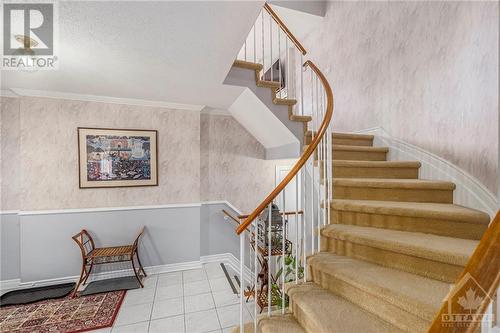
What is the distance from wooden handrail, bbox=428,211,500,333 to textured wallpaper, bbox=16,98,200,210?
366 centimetres

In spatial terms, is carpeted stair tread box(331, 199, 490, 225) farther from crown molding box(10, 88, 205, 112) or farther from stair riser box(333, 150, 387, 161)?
crown molding box(10, 88, 205, 112)

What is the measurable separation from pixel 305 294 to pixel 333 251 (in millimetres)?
464

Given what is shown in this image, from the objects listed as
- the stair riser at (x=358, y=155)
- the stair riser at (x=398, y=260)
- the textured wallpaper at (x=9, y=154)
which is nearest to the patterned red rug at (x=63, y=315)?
the textured wallpaper at (x=9, y=154)

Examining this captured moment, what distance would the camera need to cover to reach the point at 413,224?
172 centimetres

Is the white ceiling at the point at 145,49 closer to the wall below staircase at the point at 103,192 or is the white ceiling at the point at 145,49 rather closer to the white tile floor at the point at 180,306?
the wall below staircase at the point at 103,192

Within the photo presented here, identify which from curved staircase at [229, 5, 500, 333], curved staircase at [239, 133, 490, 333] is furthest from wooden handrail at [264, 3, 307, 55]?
curved staircase at [239, 133, 490, 333]

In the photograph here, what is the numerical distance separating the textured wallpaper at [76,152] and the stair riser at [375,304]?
2797mm

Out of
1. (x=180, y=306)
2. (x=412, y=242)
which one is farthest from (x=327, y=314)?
(x=180, y=306)

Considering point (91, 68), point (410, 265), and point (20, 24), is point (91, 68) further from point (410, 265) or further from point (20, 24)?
point (410, 265)

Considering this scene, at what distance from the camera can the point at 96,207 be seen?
138 inches

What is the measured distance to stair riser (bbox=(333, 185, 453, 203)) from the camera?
205 centimetres

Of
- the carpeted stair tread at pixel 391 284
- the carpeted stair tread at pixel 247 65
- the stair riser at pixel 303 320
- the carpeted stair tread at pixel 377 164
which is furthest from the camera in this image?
the carpeted stair tread at pixel 247 65

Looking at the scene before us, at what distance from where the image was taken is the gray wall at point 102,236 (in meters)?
3.27

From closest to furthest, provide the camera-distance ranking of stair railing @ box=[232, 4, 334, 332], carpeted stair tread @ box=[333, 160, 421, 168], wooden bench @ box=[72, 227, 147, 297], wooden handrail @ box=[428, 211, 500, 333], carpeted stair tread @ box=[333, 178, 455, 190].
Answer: wooden handrail @ box=[428, 211, 500, 333]
stair railing @ box=[232, 4, 334, 332]
carpeted stair tread @ box=[333, 178, 455, 190]
carpeted stair tread @ box=[333, 160, 421, 168]
wooden bench @ box=[72, 227, 147, 297]
